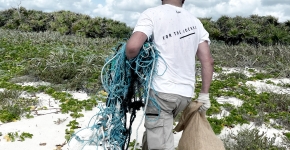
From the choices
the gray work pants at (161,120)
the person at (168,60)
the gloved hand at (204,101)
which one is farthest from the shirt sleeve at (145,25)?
the gloved hand at (204,101)

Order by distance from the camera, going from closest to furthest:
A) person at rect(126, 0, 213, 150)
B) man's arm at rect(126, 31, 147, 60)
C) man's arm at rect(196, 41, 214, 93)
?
man's arm at rect(126, 31, 147, 60), person at rect(126, 0, 213, 150), man's arm at rect(196, 41, 214, 93)

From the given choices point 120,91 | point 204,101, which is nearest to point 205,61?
point 204,101

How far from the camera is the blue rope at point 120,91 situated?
2.73 metres

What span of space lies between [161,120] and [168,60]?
1.76 ft

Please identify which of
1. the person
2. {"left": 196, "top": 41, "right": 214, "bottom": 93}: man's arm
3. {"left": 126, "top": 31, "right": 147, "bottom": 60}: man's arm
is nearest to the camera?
{"left": 126, "top": 31, "right": 147, "bottom": 60}: man's arm

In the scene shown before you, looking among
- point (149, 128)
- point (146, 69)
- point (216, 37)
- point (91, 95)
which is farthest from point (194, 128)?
point (216, 37)

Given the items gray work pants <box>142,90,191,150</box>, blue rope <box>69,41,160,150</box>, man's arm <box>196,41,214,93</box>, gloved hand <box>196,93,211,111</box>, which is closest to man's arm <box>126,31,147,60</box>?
blue rope <box>69,41,160,150</box>

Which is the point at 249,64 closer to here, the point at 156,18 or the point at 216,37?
the point at 216,37

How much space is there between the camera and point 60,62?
25.6 feet

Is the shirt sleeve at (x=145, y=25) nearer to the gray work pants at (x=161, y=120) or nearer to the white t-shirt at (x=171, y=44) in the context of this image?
the white t-shirt at (x=171, y=44)

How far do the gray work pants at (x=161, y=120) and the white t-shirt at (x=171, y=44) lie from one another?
0.20 feet

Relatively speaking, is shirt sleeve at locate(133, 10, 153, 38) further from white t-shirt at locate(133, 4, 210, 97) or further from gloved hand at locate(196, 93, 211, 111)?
gloved hand at locate(196, 93, 211, 111)

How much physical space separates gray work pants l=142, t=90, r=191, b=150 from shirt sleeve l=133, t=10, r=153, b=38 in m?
0.54

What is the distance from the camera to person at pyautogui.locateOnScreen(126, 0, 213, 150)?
2650 mm
